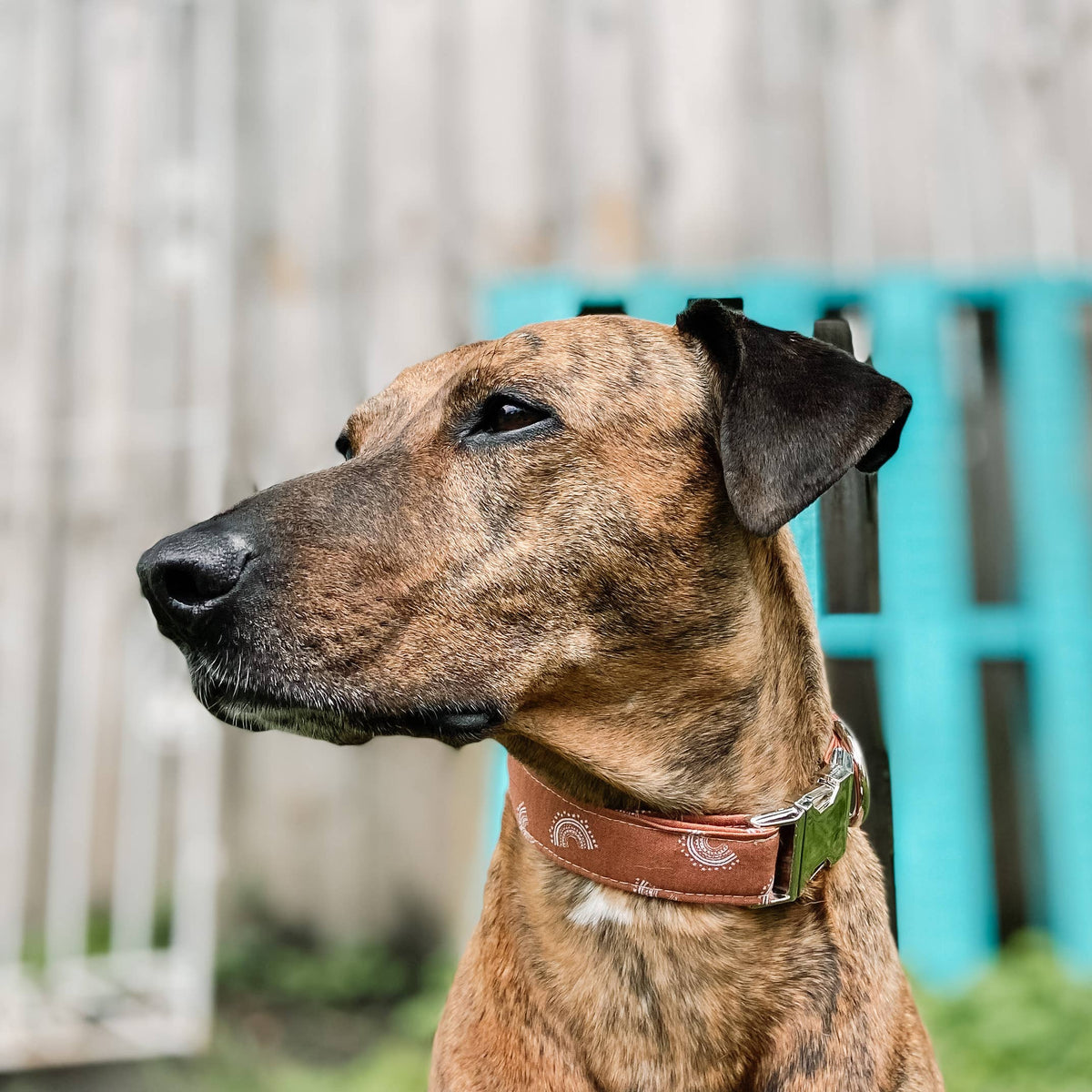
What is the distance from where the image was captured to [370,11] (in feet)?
12.5

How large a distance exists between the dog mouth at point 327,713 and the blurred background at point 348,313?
6.43 feet

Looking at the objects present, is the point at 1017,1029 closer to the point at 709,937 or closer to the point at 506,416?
the point at 709,937

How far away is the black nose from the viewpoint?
1386 millimetres

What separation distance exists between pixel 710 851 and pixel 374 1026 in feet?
7.58

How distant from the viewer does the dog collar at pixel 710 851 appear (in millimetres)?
1560

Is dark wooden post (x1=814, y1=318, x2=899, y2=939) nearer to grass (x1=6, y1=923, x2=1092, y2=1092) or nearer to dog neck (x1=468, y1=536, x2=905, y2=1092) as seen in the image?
dog neck (x1=468, y1=536, x2=905, y2=1092)

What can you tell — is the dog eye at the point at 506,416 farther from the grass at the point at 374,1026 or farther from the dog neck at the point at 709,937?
the grass at the point at 374,1026

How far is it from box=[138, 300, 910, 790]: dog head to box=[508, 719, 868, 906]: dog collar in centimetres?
13

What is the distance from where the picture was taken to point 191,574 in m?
1.39

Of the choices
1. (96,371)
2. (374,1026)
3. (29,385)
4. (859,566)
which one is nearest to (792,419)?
(859,566)

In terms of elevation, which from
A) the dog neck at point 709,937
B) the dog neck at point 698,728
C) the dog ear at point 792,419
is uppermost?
the dog ear at point 792,419

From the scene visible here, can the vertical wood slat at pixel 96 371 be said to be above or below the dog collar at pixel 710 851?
above

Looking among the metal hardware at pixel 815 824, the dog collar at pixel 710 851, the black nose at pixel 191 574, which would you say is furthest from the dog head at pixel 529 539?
the metal hardware at pixel 815 824

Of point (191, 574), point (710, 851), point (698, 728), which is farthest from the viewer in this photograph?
point (698, 728)
